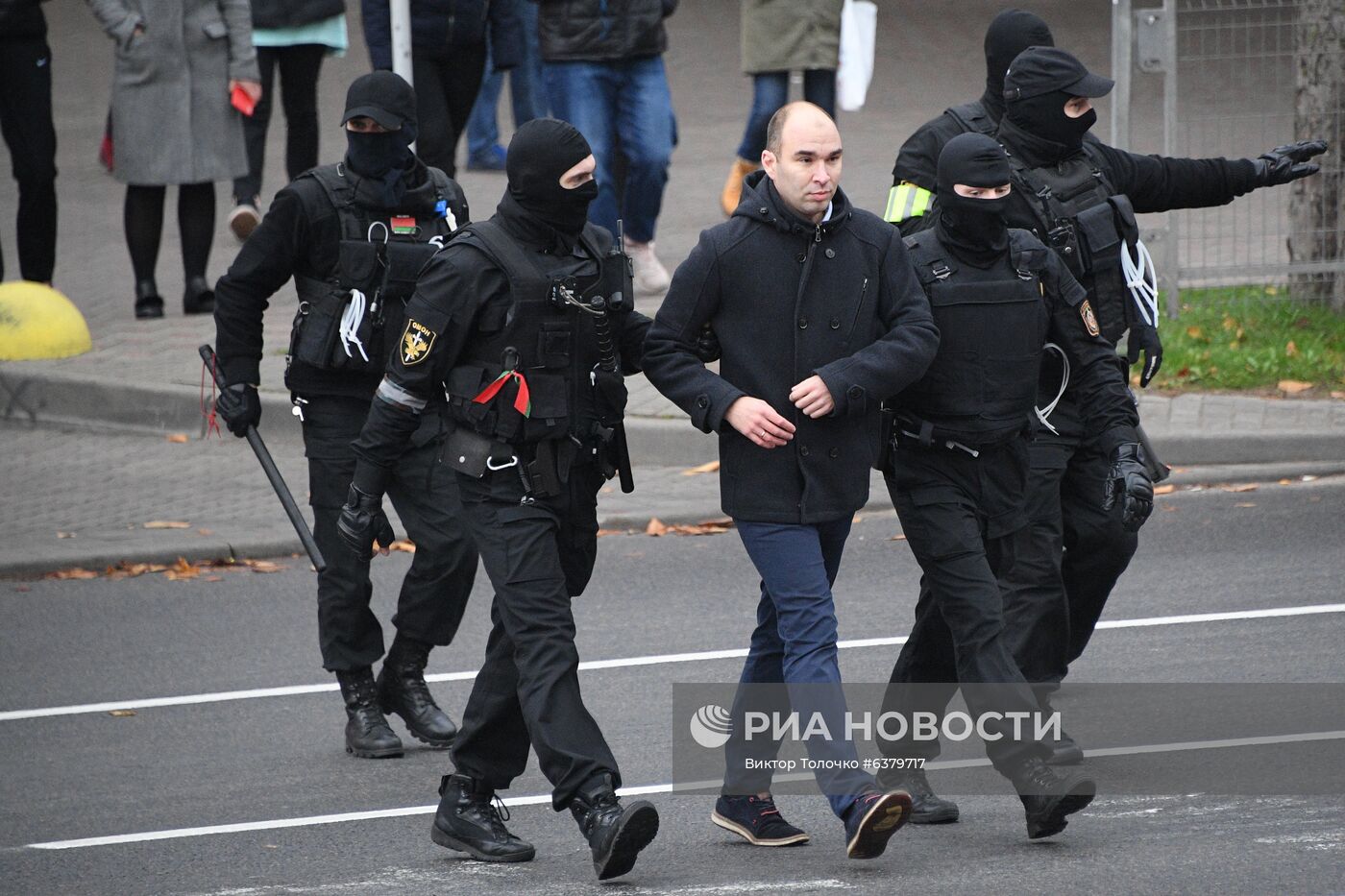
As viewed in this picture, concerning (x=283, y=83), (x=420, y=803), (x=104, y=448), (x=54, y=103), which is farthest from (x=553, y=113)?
(x=54, y=103)

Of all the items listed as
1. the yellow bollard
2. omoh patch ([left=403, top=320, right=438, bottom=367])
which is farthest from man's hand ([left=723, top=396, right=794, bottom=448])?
the yellow bollard

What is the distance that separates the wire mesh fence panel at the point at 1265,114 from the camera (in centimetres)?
1148

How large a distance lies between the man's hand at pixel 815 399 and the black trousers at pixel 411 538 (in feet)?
5.41

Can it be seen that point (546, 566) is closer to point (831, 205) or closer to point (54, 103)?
point (831, 205)

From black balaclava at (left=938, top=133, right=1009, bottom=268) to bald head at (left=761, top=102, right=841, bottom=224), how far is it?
1.17 ft

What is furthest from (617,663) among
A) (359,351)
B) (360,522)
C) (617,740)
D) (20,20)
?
(20,20)

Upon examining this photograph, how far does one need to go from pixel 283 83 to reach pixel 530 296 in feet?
27.0

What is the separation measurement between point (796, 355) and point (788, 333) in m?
0.06

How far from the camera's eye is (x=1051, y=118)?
6172 mm

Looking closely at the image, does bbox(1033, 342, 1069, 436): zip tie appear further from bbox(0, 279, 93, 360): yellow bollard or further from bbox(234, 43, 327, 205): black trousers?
bbox(234, 43, 327, 205): black trousers

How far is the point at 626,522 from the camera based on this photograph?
9.52m

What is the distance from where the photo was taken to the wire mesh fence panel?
1148 cm

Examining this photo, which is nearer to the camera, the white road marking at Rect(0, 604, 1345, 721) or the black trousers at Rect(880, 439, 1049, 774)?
the black trousers at Rect(880, 439, 1049, 774)

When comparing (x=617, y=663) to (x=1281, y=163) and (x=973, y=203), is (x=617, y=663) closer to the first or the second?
(x=973, y=203)
